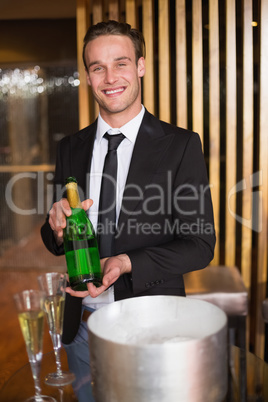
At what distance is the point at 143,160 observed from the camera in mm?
1710

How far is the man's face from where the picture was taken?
171 centimetres

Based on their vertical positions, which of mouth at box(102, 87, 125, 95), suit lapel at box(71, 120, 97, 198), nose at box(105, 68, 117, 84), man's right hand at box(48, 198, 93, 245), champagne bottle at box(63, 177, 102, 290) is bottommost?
champagne bottle at box(63, 177, 102, 290)

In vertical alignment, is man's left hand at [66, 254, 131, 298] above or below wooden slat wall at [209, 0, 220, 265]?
below

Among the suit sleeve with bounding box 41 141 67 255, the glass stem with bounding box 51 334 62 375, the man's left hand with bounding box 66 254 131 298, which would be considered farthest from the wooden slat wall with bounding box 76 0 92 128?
the glass stem with bounding box 51 334 62 375

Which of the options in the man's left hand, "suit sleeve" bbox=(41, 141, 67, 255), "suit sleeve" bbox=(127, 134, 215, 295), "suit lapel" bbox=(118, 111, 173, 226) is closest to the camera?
the man's left hand

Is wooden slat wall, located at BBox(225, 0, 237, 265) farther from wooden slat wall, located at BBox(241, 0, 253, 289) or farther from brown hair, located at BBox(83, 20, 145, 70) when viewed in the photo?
brown hair, located at BBox(83, 20, 145, 70)

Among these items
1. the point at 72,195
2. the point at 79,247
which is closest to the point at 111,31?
the point at 72,195

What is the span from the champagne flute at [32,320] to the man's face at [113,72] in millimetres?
866

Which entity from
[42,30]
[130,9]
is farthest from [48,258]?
[130,9]

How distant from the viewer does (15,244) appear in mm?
4809

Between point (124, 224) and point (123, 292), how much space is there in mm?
238

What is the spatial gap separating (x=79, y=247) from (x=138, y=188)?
290 millimetres

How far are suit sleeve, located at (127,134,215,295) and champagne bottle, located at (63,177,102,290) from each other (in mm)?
128

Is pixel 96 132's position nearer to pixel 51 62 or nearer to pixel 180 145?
pixel 180 145
